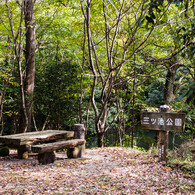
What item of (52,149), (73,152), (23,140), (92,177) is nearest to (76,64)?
(73,152)

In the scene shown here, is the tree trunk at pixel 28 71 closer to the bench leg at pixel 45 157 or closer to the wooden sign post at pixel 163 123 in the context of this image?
the bench leg at pixel 45 157

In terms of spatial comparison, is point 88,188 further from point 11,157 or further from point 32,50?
point 32,50

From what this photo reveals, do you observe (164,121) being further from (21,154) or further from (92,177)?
(21,154)

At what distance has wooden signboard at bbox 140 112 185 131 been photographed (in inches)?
214

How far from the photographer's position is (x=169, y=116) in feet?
18.4

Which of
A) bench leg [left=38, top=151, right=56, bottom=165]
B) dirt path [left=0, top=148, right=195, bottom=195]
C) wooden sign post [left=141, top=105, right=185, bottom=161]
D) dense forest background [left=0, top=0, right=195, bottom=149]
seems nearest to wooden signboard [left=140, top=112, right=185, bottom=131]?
wooden sign post [left=141, top=105, right=185, bottom=161]

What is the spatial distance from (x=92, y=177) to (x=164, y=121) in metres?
2.27

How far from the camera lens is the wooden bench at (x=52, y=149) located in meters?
5.11

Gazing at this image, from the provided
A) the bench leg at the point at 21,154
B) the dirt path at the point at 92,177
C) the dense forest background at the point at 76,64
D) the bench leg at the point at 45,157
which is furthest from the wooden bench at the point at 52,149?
the dense forest background at the point at 76,64

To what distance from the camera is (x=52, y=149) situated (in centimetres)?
541

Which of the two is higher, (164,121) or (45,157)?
(164,121)

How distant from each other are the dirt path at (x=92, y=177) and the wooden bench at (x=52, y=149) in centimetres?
Answer: 17

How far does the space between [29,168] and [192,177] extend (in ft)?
11.4

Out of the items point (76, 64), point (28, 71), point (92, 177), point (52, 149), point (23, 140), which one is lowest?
point (92, 177)
